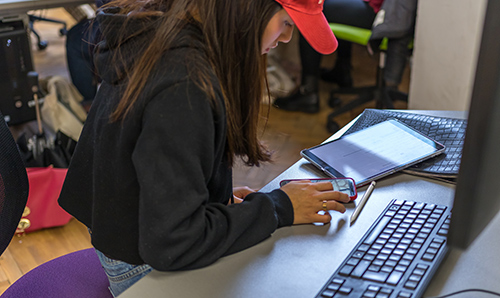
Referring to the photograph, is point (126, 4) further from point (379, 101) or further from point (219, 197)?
point (379, 101)

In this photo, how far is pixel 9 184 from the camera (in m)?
1.04

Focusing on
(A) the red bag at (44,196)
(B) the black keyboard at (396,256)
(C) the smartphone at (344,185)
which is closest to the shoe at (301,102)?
(A) the red bag at (44,196)

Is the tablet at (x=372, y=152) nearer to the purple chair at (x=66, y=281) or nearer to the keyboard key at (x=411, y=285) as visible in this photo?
the keyboard key at (x=411, y=285)

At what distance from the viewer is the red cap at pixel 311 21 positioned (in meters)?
0.87

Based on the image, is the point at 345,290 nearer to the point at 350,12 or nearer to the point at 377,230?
the point at 377,230

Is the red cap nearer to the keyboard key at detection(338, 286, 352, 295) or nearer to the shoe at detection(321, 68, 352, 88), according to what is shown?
the keyboard key at detection(338, 286, 352, 295)

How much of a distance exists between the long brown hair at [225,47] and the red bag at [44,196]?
126 centimetres

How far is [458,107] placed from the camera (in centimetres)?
265

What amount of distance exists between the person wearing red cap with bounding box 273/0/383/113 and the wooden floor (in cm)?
6

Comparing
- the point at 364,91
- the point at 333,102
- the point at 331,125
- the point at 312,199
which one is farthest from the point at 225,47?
the point at 333,102

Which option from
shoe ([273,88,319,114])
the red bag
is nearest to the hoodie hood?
the red bag

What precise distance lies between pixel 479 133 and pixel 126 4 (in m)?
0.62

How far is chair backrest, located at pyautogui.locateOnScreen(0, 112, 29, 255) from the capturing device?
3.36 feet

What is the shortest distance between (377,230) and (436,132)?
0.41 m
